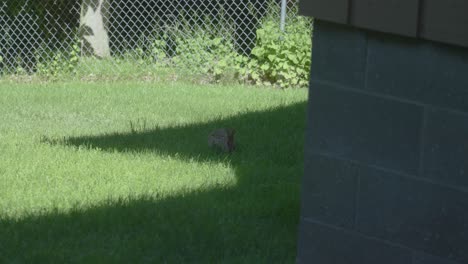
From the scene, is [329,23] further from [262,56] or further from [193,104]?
[262,56]

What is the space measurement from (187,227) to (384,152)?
1.60 meters

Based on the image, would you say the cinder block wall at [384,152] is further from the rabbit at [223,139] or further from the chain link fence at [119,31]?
the chain link fence at [119,31]

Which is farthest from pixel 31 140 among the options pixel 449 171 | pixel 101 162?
pixel 449 171

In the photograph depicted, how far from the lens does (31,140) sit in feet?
24.9

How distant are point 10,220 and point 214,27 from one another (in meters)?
6.90

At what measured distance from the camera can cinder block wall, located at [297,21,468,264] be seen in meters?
3.77

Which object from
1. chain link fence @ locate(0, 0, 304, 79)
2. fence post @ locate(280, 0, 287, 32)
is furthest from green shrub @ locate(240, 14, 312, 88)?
chain link fence @ locate(0, 0, 304, 79)

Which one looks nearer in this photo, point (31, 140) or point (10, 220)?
point (10, 220)

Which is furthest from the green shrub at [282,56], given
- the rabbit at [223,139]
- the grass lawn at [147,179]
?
the rabbit at [223,139]

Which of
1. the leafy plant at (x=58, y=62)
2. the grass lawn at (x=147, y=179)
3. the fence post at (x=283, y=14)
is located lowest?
the leafy plant at (x=58, y=62)

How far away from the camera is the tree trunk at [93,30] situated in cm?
1173

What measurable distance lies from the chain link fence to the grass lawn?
1.82 m

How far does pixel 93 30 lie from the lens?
38.5 feet

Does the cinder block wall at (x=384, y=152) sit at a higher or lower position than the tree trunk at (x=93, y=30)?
higher
